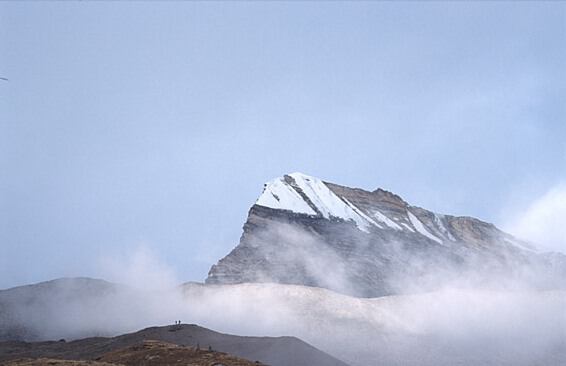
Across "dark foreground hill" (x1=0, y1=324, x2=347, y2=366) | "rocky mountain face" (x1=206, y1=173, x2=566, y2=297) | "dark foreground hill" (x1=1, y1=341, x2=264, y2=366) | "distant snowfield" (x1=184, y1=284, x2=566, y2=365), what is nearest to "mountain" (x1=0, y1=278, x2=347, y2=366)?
"dark foreground hill" (x1=0, y1=324, x2=347, y2=366)

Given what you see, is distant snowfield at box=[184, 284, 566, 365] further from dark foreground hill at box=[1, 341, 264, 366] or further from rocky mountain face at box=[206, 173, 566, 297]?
rocky mountain face at box=[206, 173, 566, 297]

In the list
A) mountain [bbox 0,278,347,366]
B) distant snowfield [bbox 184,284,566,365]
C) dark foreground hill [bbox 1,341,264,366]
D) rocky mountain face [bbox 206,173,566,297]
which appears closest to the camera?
dark foreground hill [bbox 1,341,264,366]

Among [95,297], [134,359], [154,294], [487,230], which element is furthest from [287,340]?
[487,230]

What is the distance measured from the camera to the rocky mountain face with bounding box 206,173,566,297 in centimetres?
10744

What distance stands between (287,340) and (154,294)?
40466 millimetres

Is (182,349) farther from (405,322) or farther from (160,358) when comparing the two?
(405,322)

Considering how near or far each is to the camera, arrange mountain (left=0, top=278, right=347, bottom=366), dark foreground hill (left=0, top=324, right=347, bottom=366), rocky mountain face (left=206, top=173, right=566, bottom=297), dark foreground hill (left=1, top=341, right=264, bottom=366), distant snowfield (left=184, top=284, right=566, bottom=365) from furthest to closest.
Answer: rocky mountain face (left=206, top=173, right=566, bottom=297) → distant snowfield (left=184, top=284, right=566, bottom=365) → mountain (left=0, top=278, right=347, bottom=366) → dark foreground hill (left=0, top=324, right=347, bottom=366) → dark foreground hill (left=1, top=341, right=264, bottom=366)

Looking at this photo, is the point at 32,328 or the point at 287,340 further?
the point at 32,328

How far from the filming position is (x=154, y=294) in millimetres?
86750

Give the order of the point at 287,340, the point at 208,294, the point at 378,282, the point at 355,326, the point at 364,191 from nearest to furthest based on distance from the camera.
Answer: the point at 287,340 → the point at 355,326 → the point at 208,294 → the point at 378,282 → the point at 364,191

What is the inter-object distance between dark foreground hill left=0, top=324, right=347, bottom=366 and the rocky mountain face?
43.8 m

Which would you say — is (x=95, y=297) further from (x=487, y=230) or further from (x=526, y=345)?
(x=487, y=230)

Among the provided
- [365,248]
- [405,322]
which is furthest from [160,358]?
[365,248]

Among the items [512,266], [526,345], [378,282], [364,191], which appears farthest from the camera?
[364,191]
